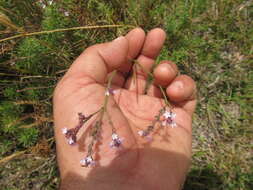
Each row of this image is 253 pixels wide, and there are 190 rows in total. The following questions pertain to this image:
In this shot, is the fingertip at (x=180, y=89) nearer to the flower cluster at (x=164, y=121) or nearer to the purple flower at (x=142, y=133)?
the flower cluster at (x=164, y=121)

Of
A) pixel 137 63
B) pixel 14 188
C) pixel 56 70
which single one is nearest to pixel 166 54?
pixel 137 63

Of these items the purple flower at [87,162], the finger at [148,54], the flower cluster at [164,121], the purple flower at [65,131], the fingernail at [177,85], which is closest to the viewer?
the purple flower at [87,162]

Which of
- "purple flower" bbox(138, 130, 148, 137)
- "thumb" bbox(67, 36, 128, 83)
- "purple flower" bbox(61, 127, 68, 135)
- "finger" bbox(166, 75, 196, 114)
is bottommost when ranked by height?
"purple flower" bbox(138, 130, 148, 137)

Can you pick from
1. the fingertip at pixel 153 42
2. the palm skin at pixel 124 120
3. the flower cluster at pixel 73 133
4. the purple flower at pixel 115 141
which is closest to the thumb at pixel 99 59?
the palm skin at pixel 124 120

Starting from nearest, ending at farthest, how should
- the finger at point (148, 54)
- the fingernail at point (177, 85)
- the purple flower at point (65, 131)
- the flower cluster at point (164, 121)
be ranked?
the purple flower at point (65, 131), the flower cluster at point (164, 121), the fingernail at point (177, 85), the finger at point (148, 54)

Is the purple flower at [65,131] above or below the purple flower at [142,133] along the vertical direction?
above

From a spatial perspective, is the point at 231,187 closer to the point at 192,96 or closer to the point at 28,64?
the point at 192,96

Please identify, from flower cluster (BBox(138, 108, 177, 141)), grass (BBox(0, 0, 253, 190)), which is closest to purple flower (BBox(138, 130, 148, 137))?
flower cluster (BBox(138, 108, 177, 141))

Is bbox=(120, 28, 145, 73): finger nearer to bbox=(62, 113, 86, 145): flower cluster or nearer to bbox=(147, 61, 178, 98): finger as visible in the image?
bbox=(147, 61, 178, 98): finger
